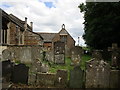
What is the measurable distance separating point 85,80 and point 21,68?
261 centimetres

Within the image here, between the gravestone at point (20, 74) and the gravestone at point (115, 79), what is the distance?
334cm

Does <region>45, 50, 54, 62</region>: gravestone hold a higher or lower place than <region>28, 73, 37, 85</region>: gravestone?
higher

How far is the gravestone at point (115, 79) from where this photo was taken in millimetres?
8250

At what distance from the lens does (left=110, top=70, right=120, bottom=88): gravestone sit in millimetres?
8250

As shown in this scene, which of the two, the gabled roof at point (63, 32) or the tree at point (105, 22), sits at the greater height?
the gabled roof at point (63, 32)

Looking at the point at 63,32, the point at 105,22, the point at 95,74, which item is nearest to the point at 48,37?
the point at 63,32

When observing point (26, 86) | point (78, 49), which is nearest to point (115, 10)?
point (78, 49)

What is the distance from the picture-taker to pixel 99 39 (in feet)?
72.7

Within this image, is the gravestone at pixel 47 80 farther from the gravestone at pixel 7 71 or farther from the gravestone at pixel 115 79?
the gravestone at pixel 115 79

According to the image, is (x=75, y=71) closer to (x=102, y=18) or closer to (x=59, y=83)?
(x=59, y=83)

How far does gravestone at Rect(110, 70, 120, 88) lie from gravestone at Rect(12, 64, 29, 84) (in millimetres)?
3337

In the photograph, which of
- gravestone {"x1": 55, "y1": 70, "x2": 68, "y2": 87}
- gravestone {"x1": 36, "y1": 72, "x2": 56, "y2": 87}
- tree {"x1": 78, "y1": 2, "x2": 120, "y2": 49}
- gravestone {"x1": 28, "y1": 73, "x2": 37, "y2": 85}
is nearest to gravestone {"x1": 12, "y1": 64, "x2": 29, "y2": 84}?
gravestone {"x1": 28, "y1": 73, "x2": 37, "y2": 85}

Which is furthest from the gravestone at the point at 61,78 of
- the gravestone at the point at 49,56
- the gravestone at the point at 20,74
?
the gravestone at the point at 49,56

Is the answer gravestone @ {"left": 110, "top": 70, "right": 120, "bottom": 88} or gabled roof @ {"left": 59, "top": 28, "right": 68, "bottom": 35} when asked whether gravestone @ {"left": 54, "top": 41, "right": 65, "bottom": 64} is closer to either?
gravestone @ {"left": 110, "top": 70, "right": 120, "bottom": 88}
